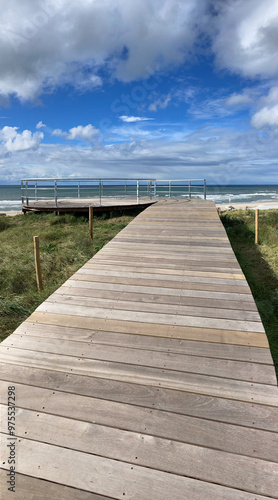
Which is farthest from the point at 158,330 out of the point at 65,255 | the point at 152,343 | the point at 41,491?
the point at 65,255

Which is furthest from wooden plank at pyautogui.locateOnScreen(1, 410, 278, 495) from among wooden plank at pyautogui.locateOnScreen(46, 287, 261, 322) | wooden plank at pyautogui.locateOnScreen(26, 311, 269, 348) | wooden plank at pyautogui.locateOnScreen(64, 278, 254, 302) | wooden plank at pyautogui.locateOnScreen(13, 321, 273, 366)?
wooden plank at pyautogui.locateOnScreen(64, 278, 254, 302)

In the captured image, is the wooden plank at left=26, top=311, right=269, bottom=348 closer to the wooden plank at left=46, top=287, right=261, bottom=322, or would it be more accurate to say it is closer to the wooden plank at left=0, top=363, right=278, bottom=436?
the wooden plank at left=46, top=287, right=261, bottom=322

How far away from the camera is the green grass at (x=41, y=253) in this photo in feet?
16.9

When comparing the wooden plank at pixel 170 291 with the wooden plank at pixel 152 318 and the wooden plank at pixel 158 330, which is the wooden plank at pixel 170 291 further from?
the wooden plank at pixel 158 330

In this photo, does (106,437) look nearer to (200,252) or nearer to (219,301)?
(219,301)

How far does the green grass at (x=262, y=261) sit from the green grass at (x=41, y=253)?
147 inches

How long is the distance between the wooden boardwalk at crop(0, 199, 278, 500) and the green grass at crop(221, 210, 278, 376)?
1.38 m

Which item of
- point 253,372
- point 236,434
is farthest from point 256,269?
point 236,434

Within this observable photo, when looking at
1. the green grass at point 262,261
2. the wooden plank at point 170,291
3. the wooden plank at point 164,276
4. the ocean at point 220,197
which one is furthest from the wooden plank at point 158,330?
the ocean at point 220,197

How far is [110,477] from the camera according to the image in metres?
1.64

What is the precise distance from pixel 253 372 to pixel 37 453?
1602 millimetres

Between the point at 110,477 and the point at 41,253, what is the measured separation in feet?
21.9

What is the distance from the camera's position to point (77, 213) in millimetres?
12852

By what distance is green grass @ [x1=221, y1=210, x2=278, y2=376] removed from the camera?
4.98 meters
